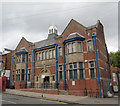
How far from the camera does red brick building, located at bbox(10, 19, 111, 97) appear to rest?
15.6 meters

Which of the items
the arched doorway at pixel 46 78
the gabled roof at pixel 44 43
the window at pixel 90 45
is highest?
the gabled roof at pixel 44 43

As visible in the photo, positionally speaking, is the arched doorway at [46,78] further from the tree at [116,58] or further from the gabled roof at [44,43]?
the tree at [116,58]

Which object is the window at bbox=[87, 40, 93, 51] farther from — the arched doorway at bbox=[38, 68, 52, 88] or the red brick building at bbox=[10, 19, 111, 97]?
the arched doorway at bbox=[38, 68, 52, 88]

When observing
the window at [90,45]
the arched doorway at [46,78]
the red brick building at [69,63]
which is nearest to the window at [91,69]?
the red brick building at [69,63]

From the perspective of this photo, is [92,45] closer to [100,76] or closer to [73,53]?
[73,53]

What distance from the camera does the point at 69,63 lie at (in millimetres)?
17344

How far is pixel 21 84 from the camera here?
74.2ft

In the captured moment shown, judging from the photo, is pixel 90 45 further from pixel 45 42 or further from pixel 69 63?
pixel 45 42

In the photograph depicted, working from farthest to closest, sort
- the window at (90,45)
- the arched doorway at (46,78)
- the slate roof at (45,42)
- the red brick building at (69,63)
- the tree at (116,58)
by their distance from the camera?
the tree at (116,58) < the slate roof at (45,42) < the arched doorway at (46,78) < the window at (90,45) < the red brick building at (69,63)

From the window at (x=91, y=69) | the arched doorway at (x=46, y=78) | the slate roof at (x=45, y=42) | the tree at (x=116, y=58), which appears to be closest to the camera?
the window at (x=91, y=69)

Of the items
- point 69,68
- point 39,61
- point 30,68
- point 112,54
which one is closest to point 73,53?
point 69,68

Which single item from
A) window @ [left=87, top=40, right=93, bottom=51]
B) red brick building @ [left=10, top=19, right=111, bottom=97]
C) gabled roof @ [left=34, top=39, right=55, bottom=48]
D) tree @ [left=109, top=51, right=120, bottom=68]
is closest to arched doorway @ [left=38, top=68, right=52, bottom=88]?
red brick building @ [left=10, top=19, right=111, bottom=97]

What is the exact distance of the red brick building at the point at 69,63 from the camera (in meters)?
15.6

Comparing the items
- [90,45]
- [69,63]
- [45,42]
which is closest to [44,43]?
[45,42]
